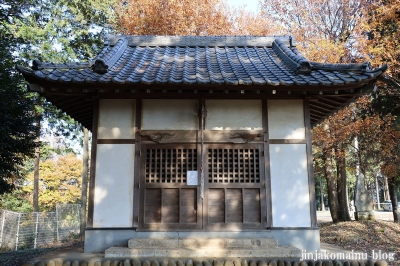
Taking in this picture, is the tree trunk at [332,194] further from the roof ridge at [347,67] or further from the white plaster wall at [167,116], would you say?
the white plaster wall at [167,116]

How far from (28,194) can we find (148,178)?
21922 millimetres

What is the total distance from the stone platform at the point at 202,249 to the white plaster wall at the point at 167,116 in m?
2.31

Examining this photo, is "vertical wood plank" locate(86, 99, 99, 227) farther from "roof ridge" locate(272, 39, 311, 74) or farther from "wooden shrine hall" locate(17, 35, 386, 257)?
"roof ridge" locate(272, 39, 311, 74)

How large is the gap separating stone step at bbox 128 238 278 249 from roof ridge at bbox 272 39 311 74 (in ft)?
11.5

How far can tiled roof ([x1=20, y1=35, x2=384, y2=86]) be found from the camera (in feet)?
18.9

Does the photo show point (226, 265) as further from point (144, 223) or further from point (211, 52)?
point (211, 52)

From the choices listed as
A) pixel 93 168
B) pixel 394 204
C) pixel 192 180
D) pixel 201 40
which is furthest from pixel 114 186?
pixel 394 204

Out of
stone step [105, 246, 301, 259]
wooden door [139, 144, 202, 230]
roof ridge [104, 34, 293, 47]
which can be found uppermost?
roof ridge [104, 34, 293, 47]

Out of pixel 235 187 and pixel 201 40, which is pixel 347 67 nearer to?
pixel 235 187

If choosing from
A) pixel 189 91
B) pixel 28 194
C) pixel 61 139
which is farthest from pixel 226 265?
pixel 28 194

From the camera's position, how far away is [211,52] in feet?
28.2

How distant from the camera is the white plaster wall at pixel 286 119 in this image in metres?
6.57

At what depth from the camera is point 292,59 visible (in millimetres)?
6965

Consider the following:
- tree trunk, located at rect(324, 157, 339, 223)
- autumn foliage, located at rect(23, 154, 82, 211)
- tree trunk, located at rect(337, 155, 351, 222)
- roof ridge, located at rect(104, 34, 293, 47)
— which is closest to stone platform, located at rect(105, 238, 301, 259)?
roof ridge, located at rect(104, 34, 293, 47)
